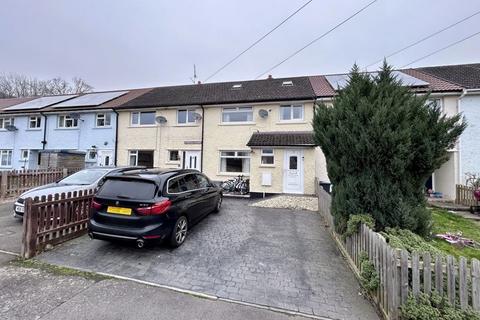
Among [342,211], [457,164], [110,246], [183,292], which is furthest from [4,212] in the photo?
[457,164]

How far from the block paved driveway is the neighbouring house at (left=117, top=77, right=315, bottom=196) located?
5620 millimetres

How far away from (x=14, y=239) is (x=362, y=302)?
7.44 meters

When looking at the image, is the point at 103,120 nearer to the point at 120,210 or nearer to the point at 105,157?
the point at 105,157

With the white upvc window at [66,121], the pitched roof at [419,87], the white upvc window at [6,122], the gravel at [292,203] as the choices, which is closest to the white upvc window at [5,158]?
the white upvc window at [6,122]

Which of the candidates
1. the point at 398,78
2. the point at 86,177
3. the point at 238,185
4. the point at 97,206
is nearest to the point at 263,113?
the point at 238,185

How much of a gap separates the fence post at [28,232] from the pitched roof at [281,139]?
9033 millimetres

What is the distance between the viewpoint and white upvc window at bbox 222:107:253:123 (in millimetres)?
13992

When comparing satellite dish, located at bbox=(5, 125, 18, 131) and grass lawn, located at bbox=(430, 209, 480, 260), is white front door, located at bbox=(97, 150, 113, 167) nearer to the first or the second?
satellite dish, located at bbox=(5, 125, 18, 131)

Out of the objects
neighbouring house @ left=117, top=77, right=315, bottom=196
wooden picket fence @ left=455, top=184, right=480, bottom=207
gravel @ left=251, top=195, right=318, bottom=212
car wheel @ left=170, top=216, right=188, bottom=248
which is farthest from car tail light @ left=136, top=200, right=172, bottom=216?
wooden picket fence @ left=455, top=184, right=480, bottom=207

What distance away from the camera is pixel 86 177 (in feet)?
24.2

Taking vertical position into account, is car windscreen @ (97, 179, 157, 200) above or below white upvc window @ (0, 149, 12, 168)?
below

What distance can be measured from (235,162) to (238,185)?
190 centimetres

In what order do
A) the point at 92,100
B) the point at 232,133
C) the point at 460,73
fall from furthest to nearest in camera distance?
the point at 92,100
the point at 232,133
the point at 460,73

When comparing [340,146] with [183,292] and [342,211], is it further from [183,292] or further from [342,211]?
[183,292]
